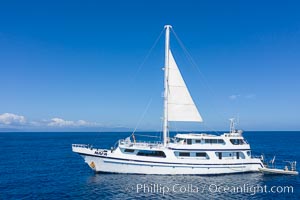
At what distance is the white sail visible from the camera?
33.6 m

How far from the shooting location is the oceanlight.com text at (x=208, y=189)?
26594mm

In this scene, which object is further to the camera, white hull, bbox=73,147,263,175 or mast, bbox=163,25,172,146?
mast, bbox=163,25,172,146

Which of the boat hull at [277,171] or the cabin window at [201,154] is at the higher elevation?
the cabin window at [201,154]

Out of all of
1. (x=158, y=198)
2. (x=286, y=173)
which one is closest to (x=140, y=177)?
(x=158, y=198)

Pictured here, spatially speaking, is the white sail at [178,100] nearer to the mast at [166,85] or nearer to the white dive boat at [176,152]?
the white dive boat at [176,152]

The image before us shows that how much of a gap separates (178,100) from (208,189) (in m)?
11.6

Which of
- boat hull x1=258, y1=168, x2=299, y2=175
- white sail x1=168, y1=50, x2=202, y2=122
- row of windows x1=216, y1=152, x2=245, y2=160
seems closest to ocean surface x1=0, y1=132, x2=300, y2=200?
boat hull x1=258, y1=168, x2=299, y2=175

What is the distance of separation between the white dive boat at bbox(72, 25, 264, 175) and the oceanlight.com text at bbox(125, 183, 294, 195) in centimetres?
403

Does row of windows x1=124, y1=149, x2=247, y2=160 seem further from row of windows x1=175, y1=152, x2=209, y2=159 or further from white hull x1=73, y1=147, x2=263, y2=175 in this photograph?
white hull x1=73, y1=147, x2=263, y2=175

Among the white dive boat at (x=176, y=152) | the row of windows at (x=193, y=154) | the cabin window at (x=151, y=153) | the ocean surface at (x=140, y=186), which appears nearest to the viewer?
the ocean surface at (x=140, y=186)

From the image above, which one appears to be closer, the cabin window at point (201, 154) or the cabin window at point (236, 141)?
the cabin window at point (201, 154)

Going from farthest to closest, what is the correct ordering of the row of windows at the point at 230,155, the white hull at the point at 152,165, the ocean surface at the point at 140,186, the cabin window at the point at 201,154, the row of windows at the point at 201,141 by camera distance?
the row of windows at the point at 230,155
the row of windows at the point at 201,141
the cabin window at the point at 201,154
the white hull at the point at 152,165
the ocean surface at the point at 140,186

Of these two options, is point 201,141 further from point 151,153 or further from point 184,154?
point 151,153

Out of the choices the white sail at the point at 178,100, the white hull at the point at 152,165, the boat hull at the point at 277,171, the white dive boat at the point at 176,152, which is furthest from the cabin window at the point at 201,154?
the boat hull at the point at 277,171
